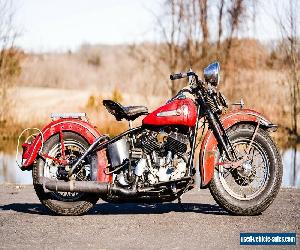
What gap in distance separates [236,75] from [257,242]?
1420cm

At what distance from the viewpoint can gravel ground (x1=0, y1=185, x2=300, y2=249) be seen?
5.80 meters

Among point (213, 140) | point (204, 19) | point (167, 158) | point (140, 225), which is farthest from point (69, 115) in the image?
point (204, 19)

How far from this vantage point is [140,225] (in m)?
6.60

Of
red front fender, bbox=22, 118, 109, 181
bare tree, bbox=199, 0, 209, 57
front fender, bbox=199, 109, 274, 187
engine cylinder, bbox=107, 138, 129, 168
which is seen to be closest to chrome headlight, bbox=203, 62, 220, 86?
front fender, bbox=199, 109, 274, 187

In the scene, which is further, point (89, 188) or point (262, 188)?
point (262, 188)

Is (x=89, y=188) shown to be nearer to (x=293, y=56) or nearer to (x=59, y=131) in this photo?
(x=59, y=131)

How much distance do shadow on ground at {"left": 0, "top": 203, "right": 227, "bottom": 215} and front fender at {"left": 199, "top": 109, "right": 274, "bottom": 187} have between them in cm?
62

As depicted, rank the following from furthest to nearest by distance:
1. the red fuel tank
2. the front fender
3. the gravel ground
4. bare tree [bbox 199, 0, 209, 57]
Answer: bare tree [bbox 199, 0, 209, 57] < the front fender < the red fuel tank < the gravel ground

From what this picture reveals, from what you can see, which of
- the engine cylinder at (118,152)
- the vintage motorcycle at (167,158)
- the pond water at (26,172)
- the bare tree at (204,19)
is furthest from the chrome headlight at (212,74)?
the bare tree at (204,19)

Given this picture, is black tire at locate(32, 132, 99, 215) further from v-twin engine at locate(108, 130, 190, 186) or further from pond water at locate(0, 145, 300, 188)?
pond water at locate(0, 145, 300, 188)

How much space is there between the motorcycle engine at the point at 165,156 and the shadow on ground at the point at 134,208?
0.69m

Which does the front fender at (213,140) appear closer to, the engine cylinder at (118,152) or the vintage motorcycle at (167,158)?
the vintage motorcycle at (167,158)

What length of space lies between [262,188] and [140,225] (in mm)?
1467

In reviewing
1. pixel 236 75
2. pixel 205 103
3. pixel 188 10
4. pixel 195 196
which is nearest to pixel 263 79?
pixel 236 75
